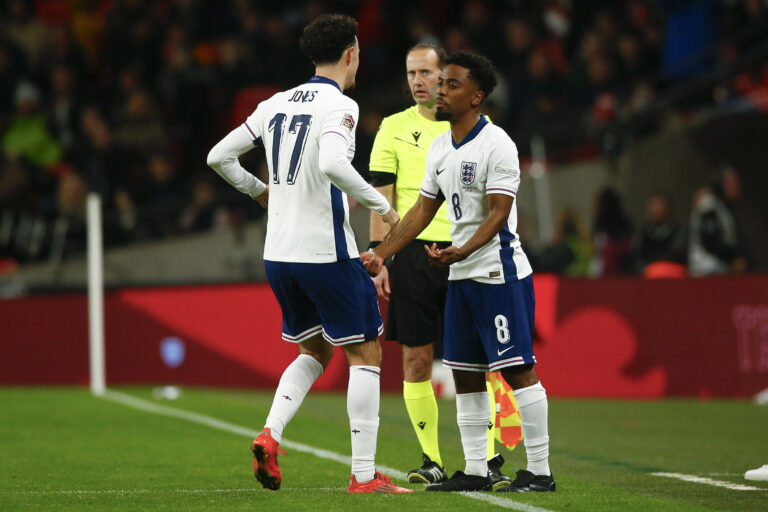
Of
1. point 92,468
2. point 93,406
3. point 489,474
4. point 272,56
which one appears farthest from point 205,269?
point 489,474

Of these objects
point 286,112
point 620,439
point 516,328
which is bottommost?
point 620,439

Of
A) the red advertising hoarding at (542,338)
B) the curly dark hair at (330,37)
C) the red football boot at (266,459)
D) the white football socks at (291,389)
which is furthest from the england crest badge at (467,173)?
the red advertising hoarding at (542,338)

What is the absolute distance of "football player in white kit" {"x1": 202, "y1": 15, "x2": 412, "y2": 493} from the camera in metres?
6.13

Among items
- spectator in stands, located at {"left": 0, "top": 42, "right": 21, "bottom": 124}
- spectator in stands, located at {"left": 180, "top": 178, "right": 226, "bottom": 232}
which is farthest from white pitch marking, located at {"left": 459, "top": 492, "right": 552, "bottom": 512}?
spectator in stands, located at {"left": 0, "top": 42, "right": 21, "bottom": 124}

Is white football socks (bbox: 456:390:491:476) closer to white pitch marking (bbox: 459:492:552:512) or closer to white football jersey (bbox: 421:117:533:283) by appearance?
white pitch marking (bbox: 459:492:552:512)

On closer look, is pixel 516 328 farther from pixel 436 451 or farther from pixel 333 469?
pixel 333 469

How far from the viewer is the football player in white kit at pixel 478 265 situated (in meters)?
6.12

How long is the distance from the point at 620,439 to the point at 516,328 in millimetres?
3627

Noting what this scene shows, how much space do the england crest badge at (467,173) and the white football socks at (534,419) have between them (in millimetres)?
1034

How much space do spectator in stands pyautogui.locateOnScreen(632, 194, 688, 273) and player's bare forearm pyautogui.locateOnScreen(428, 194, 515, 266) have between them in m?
7.74

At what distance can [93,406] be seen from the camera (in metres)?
12.1

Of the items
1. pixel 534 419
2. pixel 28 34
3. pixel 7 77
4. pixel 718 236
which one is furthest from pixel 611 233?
pixel 28 34

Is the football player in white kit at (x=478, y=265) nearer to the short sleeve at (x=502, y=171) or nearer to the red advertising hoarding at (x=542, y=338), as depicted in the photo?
the short sleeve at (x=502, y=171)

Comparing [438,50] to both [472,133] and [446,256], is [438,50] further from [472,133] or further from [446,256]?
[446,256]
